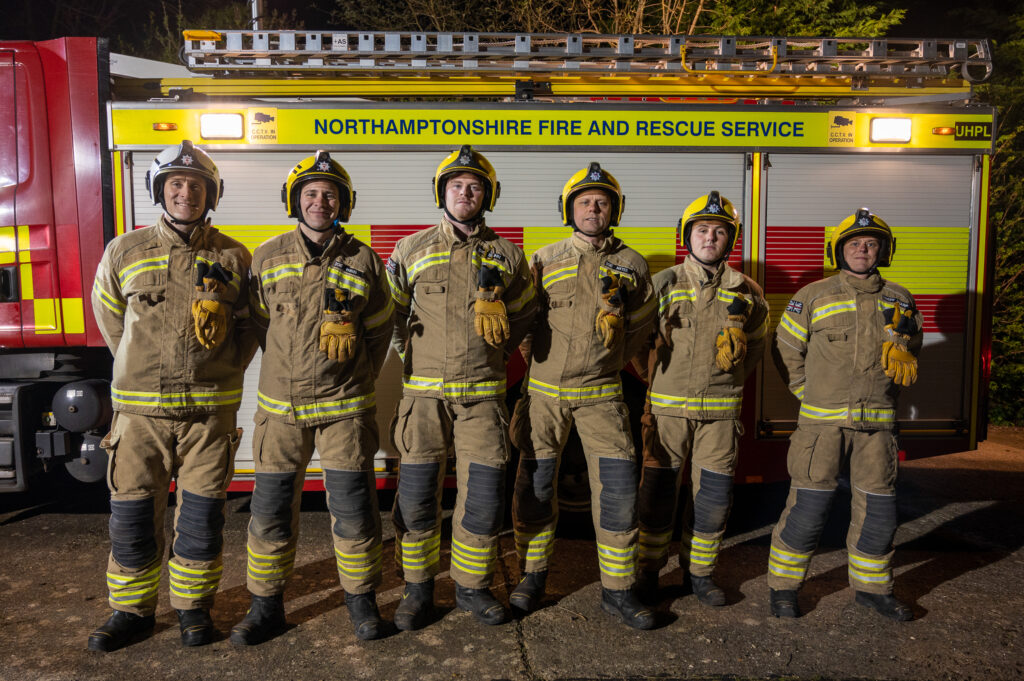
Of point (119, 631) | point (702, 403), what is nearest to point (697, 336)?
point (702, 403)

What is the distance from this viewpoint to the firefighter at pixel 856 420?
346cm

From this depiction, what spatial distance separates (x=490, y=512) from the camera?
3369mm

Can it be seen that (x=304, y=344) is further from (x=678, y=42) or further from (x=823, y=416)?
(x=678, y=42)

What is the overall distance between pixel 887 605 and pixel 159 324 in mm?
3431

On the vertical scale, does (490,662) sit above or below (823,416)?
below


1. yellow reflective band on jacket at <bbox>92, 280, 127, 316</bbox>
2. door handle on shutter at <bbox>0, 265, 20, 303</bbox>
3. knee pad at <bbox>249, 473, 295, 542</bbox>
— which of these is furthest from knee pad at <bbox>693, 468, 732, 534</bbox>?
door handle on shutter at <bbox>0, 265, 20, 303</bbox>

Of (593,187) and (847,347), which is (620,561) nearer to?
(847,347)

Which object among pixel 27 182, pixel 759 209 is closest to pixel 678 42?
pixel 759 209

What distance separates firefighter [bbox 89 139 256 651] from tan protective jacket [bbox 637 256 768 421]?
1.96 metres

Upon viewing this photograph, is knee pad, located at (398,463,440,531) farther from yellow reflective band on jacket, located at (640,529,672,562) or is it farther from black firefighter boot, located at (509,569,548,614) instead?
yellow reflective band on jacket, located at (640,529,672,562)

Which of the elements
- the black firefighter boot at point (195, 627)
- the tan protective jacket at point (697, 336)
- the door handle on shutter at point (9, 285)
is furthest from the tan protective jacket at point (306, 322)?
the door handle on shutter at point (9, 285)

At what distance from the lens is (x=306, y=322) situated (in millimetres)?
3180

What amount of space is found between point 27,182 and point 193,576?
8.16 ft

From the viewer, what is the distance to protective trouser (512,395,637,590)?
11.2 ft
